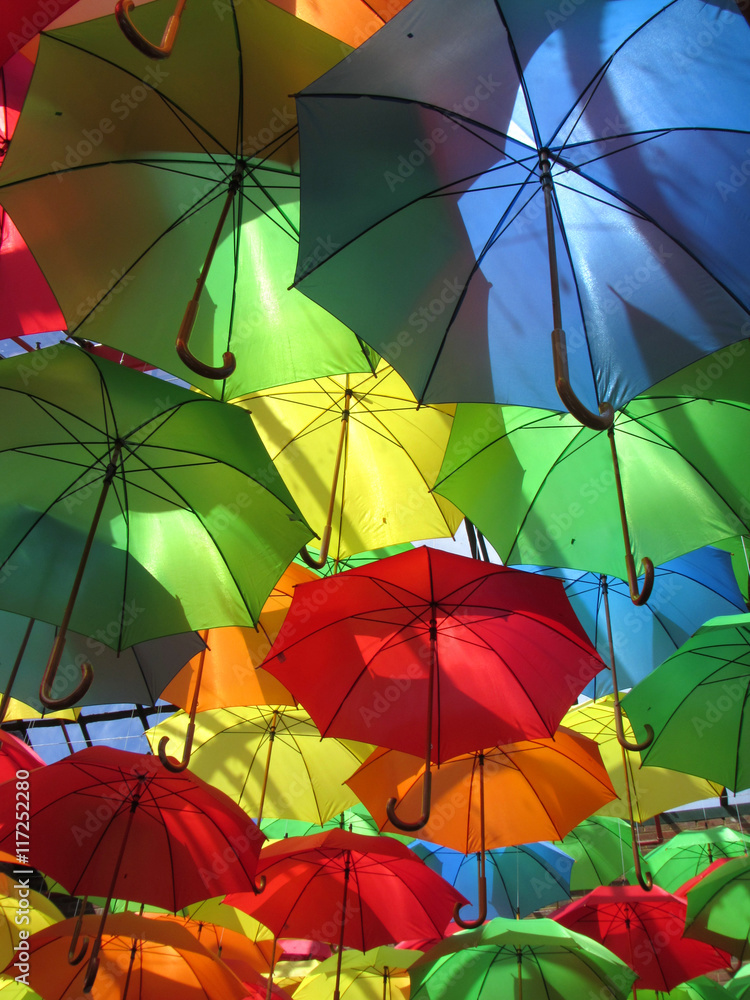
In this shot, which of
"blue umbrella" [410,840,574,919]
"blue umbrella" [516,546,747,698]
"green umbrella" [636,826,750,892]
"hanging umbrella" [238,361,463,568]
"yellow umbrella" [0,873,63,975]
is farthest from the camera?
"blue umbrella" [410,840,574,919]

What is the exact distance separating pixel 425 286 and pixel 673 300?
3.08 feet

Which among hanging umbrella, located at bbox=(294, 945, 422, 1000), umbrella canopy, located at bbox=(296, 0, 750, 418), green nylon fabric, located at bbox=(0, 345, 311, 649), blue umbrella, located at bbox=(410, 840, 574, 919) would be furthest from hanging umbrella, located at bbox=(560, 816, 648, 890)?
umbrella canopy, located at bbox=(296, 0, 750, 418)

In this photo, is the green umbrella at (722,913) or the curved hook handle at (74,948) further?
the green umbrella at (722,913)

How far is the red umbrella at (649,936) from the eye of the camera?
19.5 feet

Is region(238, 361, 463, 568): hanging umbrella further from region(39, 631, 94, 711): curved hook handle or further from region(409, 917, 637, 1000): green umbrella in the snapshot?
region(409, 917, 637, 1000): green umbrella

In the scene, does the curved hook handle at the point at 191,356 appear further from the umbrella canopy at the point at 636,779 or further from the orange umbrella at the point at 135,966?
the umbrella canopy at the point at 636,779

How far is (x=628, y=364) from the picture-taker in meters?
2.82

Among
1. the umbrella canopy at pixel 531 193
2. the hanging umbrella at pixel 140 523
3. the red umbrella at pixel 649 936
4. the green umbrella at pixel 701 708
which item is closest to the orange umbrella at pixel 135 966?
the hanging umbrella at pixel 140 523

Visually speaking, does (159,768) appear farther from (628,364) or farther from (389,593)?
(628,364)

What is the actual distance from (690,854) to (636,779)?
5.17 feet

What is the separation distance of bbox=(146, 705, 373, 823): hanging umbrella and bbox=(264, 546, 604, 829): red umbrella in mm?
2424

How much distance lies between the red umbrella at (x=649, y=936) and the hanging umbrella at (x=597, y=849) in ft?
4.95

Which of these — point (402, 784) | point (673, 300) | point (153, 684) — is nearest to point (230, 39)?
point (673, 300)

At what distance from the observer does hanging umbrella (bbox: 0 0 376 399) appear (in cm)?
287
